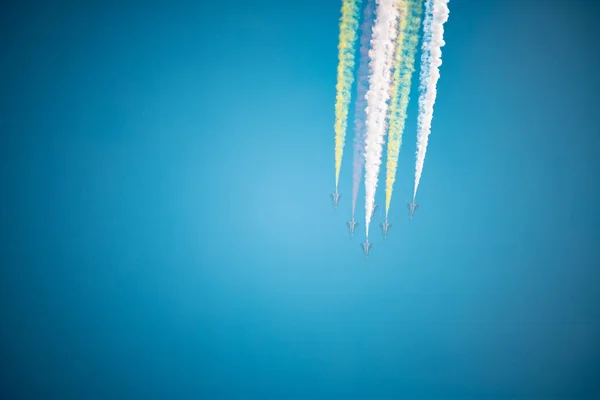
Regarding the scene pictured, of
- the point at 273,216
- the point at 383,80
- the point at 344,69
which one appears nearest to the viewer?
the point at 383,80

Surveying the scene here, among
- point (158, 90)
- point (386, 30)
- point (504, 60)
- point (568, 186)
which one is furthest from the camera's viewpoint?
point (568, 186)

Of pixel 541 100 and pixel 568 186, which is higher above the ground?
pixel 541 100

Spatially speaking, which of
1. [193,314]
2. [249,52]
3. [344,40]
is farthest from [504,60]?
[193,314]

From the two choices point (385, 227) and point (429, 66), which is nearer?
Result: point (429, 66)

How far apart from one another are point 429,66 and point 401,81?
0.96ft

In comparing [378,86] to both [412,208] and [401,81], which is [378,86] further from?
[412,208]

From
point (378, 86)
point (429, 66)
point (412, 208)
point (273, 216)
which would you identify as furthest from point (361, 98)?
point (273, 216)

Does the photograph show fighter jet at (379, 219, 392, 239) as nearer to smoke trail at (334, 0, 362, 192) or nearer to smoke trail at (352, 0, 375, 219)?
smoke trail at (352, 0, 375, 219)

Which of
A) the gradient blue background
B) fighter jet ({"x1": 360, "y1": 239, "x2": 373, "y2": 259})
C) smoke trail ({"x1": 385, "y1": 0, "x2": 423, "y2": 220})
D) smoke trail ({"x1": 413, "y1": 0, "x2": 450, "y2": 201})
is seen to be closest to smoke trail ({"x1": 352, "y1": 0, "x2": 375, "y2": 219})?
the gradient blue background

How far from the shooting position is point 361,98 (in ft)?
9.42

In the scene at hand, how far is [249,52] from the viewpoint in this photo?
288 centimetres

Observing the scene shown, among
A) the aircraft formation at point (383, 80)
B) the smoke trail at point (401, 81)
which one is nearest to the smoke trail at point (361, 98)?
the aircraft formation at point (383, 80)

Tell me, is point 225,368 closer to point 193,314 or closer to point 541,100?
point 193,314

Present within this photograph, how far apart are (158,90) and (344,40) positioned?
1728 mm
